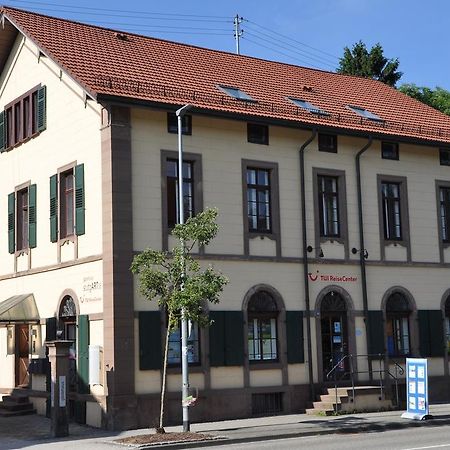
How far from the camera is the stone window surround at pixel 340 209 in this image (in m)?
24.9

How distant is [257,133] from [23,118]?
765cm

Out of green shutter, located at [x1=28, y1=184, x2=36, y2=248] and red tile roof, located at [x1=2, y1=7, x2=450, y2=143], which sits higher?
red tile roof, located at [x1=2, y1=7, x2=450, y2=143]

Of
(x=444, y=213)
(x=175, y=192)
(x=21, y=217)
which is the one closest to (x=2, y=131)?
(x=21, y=217)

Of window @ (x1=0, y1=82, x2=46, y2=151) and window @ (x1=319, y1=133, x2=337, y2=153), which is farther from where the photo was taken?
window @ (x1=319, y1=133, x2=337, y2=153)

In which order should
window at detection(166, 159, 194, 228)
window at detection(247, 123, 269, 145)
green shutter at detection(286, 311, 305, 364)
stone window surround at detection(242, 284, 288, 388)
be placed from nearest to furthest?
1. window at detection(166, 159, 194, 228)
2. stone window surround at detection(242, 284, 288, 388)
3. green shutter at detection(286, 311, 305, 364)
4. window at detection(247, 123, 269, 145)

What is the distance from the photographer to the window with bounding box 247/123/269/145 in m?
24.2

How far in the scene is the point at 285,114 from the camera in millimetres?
24891

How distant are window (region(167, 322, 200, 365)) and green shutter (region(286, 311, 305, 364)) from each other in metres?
2.85

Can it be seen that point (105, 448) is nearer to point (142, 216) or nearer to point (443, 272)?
point (142, 216)

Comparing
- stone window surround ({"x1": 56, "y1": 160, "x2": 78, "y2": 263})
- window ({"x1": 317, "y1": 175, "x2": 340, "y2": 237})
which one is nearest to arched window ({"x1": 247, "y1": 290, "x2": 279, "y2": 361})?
window ({"x1": 317, "y1": 175, "x2": 340, "y2": 237})

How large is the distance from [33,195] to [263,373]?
28.3ft

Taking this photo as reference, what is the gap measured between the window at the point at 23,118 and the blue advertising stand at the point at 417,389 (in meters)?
12.4

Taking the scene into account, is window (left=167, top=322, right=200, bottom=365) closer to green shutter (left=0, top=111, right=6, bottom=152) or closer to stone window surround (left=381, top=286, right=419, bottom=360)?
stone window surround (left=381, top=286, right=419, bottom=360)

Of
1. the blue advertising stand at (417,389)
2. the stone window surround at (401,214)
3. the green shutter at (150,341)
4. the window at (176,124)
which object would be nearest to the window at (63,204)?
the window at (176,124)
